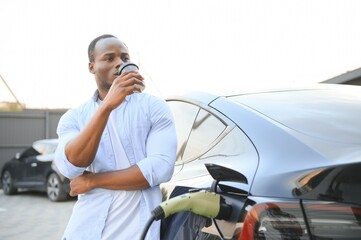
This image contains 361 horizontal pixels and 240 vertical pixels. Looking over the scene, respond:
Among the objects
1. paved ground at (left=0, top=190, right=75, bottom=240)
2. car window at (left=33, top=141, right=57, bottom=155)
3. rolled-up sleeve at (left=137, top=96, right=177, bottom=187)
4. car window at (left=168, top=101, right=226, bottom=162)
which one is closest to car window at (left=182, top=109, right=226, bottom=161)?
car window at (left=168, top=101, right=226, bottom=162)

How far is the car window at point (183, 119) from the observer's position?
8.60 ft

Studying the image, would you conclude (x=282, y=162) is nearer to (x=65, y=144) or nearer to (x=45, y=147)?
(x=65, y=144)

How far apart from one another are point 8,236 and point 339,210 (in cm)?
613

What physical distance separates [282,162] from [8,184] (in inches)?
475

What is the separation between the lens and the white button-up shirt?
177 cm

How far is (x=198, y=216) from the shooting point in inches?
70.9

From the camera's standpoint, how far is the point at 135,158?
1862 millimetres

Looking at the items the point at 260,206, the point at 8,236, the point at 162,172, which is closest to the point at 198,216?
the point at 162,172

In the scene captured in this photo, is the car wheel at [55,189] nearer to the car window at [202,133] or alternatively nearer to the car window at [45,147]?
the car window at [45,147]

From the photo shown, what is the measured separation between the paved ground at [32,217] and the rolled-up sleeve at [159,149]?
196 inches

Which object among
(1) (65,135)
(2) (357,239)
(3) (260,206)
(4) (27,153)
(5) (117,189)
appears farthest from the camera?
(4) (27,153)

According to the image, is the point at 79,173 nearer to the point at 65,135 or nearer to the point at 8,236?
the point at 65,135

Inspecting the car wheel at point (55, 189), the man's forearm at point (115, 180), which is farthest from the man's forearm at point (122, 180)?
the car wheel at point (55, 189)

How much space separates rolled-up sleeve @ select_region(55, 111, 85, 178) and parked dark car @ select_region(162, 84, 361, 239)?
19.4 inches
